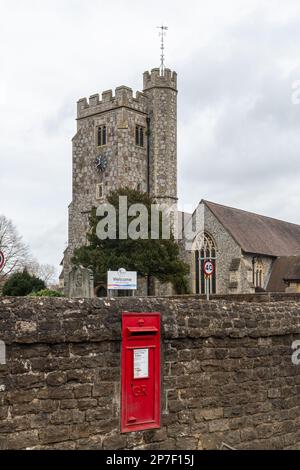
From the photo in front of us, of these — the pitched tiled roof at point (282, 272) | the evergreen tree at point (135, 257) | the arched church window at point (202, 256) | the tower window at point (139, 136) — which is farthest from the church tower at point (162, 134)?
the pitched tiled roof at point (282, 272)

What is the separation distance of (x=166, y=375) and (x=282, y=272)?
39.3 metres

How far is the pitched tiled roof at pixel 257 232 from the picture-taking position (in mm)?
44531

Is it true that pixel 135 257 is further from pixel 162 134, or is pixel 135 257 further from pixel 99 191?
pixel 162 134

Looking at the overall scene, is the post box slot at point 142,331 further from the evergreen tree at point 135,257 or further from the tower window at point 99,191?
the tower window at point 99,191

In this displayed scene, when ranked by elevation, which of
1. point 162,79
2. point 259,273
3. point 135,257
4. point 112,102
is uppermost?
point 162,79

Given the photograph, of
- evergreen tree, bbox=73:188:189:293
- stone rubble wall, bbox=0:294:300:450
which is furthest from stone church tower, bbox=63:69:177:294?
stone rubble wall, bbox=0:294:300:450

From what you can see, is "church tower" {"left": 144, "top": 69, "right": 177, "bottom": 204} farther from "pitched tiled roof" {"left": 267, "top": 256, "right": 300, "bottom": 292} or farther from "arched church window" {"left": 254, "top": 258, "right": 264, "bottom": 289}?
"pitched tiled roof" {"left": 267, "top": 256, "right": 300, "bottom": 292}

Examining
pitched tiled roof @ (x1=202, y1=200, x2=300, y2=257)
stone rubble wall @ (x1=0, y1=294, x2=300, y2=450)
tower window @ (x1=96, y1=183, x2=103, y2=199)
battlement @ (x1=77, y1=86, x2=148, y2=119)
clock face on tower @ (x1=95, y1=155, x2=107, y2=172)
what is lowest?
stone rubble wall @ (x1=0, y1=294, x2=300, y2=450)

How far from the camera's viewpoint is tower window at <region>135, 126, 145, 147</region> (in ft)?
157

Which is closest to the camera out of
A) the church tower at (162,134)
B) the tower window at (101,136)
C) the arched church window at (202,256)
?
the arched church window at (202,256)

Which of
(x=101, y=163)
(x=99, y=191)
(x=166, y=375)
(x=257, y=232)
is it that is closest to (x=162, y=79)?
(x=101, y=163)

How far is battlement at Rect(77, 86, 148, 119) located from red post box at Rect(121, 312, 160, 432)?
42.1m

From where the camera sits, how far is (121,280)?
1151 inches

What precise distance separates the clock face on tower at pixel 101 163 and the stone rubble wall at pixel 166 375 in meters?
40.2
